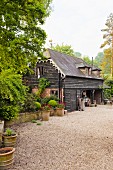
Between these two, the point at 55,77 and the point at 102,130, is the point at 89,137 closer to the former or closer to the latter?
the point at 102,130

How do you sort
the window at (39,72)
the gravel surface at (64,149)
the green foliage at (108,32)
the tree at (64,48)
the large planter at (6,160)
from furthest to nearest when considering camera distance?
the tree at (64,48), the green foliage at (108,32), the window at (39,72), the gravel surface at (64,149), the large planter at (6,160)

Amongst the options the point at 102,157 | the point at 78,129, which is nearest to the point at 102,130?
the point at 78,129

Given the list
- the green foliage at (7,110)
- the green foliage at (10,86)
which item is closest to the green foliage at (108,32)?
the green foliage at (7,110)

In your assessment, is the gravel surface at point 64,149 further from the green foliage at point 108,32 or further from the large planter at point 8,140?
the green foliage at point 108,32

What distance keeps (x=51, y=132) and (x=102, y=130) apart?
9.91ft

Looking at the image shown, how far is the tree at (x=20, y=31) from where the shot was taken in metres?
5.91

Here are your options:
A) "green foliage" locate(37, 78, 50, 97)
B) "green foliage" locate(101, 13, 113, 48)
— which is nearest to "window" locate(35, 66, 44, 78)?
"green foliage" locate(37, 78, 50, 97)

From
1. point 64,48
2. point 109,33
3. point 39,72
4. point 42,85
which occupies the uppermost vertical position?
point 109,33

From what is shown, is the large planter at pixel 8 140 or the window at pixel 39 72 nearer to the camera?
the large planter at pixel 8 140

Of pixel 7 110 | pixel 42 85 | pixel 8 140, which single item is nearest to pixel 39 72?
pixel 42 85

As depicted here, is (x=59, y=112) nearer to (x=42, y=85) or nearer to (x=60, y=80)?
(x=60, y=80)

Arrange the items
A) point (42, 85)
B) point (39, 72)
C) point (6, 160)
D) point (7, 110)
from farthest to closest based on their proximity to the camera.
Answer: point (39, 72) < point (42, 85) < point (7, 110) < point (6, 160)

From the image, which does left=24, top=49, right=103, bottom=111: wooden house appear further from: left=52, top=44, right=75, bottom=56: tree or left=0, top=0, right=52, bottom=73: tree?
left=52, top=44, right=75, bottom=56: tree

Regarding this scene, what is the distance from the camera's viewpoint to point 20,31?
7605 millimetres
